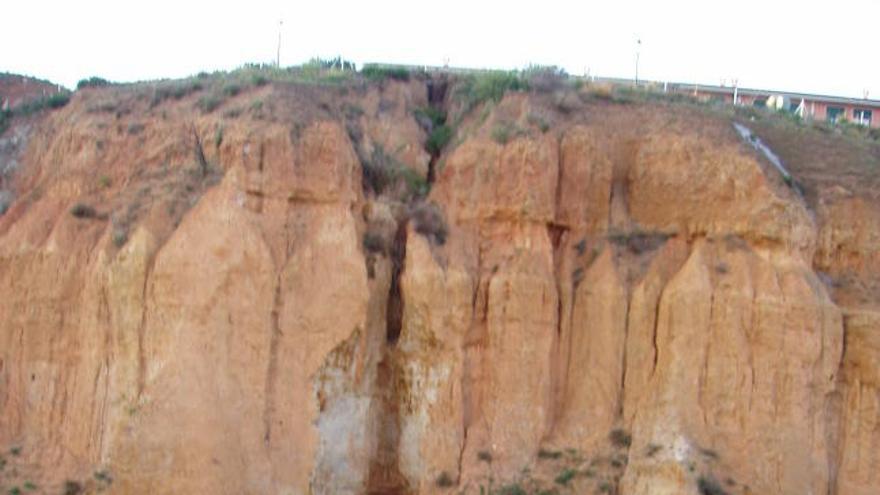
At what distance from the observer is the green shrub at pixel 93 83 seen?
26.1 metres

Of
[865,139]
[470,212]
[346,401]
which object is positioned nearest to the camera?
[346,401]

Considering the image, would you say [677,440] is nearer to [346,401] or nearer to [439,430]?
[439,430]

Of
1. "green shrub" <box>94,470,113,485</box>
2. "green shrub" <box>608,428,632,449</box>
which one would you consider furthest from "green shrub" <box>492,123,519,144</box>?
"green shrub" <box>94,470,113,485</box>

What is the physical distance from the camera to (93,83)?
26.2 metres

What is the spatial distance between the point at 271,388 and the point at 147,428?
2243 mm

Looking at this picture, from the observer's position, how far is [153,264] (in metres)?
21.0

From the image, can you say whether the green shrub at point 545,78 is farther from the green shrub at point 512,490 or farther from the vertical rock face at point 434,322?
the green shrub at point 512,490

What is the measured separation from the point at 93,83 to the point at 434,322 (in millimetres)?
10204

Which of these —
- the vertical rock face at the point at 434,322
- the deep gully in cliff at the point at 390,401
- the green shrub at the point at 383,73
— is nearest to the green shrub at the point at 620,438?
the vertical rock face at the point at 434,322

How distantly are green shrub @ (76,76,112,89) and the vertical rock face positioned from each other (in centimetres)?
281

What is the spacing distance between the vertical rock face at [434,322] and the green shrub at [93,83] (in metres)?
2.81

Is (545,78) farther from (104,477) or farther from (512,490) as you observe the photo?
(104,477)

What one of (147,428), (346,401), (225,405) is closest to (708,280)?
(346,401)

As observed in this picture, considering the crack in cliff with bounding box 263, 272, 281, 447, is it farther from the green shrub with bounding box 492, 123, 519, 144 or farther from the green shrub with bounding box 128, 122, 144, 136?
the green shrub with bounding box 492, 123, 519, 144
